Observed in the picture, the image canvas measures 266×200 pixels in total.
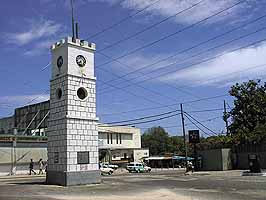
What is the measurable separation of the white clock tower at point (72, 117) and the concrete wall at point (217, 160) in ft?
74.4

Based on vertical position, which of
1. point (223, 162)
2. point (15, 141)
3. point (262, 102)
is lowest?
point (223, 162)

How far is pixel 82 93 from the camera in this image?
1009 inches

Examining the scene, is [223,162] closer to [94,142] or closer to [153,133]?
[94,142]

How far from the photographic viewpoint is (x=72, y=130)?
79.7ft

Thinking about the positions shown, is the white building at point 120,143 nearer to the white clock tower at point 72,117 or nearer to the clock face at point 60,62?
the white clock tower at point 72,117

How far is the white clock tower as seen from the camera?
78.8 feet

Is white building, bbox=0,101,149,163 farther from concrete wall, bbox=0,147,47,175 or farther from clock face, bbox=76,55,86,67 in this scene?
clock face, bbox=76,55,86,67

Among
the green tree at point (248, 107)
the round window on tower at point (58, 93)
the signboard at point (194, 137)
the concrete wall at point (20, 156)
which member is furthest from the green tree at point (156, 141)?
the round window on tower at point (58, 93)

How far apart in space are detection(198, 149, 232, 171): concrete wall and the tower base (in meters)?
22.7

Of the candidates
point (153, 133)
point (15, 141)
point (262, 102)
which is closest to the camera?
point (15, 141)

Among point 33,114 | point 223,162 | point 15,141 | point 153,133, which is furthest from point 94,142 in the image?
point 153,133

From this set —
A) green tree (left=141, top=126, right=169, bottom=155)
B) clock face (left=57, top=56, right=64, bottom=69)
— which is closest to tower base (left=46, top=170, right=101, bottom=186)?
clock face (left=57, top=56, right=64, bottom=69)

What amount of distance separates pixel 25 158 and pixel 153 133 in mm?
70740

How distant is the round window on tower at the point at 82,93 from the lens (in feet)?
83.4
